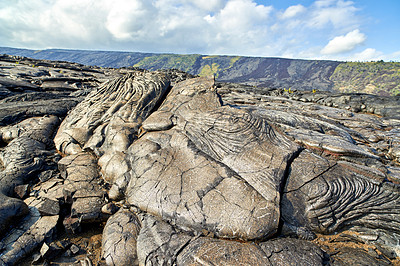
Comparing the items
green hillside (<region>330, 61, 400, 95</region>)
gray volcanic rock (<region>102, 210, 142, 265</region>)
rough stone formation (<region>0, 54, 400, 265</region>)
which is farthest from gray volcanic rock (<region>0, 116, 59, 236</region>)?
green hillside (<region>330, 61, 400, 95</region>)

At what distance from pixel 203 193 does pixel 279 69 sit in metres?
59.9

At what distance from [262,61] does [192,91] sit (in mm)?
64354

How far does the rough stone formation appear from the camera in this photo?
3.09 meters

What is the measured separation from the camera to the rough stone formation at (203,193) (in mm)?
3088

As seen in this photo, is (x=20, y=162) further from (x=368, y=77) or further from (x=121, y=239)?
(x=368, y=77)

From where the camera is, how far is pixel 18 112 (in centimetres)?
691

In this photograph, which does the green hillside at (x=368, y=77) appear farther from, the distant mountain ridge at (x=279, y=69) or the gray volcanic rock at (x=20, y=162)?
the gray volcanic rock at (x=20, y=162)

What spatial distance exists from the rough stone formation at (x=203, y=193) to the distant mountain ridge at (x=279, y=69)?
40354 mm

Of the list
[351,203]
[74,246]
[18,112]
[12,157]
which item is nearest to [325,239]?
[351,203]

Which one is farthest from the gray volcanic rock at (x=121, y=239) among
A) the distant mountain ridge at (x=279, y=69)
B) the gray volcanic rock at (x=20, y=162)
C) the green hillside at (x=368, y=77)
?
the green hillside at (x=368, y=77)

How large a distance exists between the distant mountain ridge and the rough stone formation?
4035cm

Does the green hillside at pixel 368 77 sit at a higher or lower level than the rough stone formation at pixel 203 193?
higher

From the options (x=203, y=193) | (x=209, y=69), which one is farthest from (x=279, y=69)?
(x=203, y=193)

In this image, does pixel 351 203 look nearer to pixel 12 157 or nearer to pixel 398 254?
pixel 398 254
